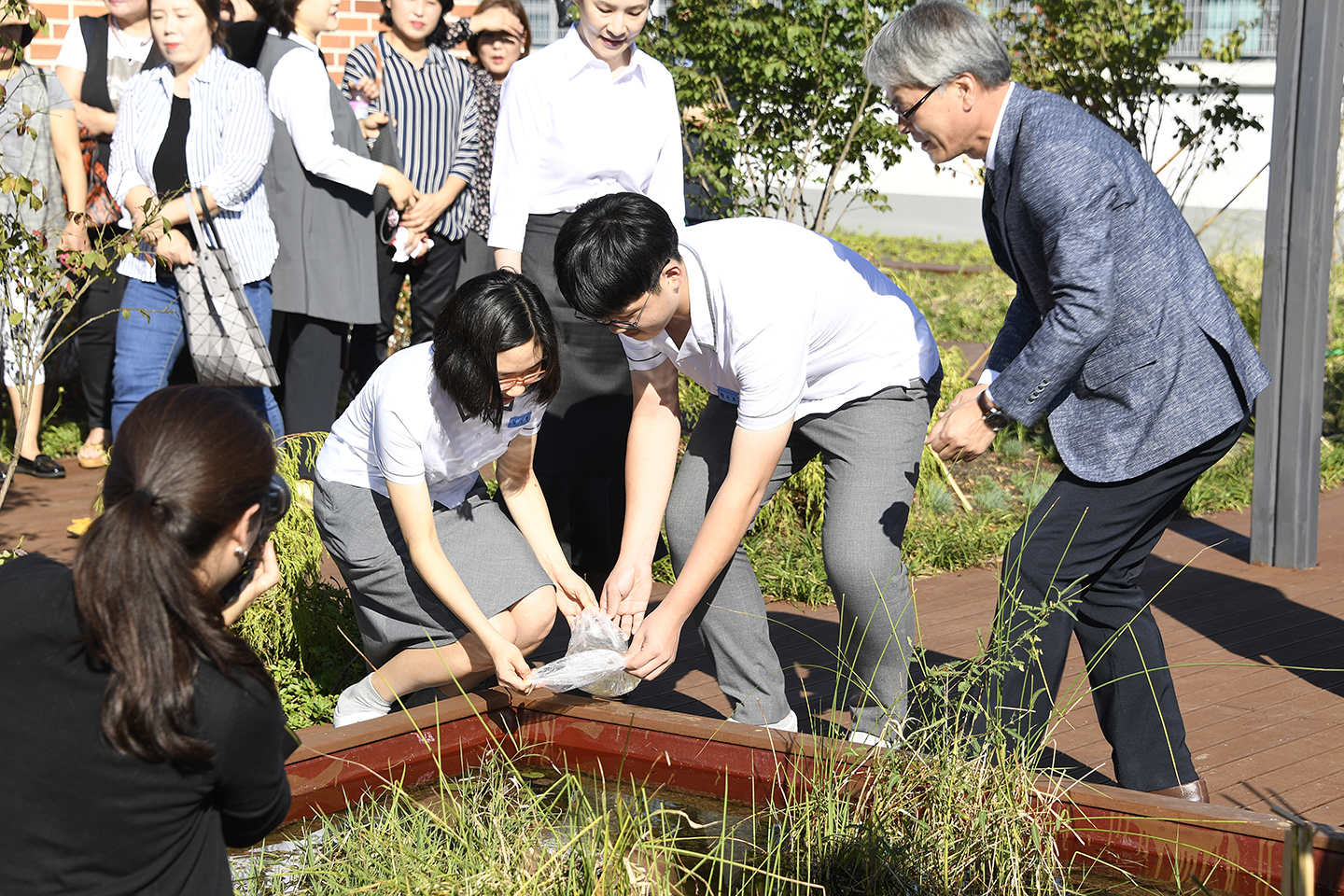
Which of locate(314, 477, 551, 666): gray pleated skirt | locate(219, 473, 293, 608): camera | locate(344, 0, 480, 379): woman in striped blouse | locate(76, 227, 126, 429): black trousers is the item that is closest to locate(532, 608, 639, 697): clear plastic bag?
locate(314, 477, 551, 666): gray pleated skirt

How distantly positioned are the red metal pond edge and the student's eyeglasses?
69 centimetres

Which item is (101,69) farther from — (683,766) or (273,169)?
(683,766)

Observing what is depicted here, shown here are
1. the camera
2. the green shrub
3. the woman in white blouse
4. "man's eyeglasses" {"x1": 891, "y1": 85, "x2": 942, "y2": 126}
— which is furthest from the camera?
the woman in white blouse

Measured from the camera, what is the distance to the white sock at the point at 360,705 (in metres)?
3.16

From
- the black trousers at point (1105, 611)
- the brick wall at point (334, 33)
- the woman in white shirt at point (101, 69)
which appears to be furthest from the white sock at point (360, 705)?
the brick wall at point (334, 33)

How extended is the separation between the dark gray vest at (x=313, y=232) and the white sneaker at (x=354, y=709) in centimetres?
226

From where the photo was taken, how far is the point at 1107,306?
2.50 m

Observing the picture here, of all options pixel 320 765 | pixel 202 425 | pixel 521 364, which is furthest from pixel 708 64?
pixel 202 425

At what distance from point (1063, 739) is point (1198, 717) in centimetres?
44

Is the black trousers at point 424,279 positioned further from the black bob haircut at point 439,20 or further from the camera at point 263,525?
the camera at point 263,525

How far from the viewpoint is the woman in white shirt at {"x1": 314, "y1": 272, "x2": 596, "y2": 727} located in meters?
2.81

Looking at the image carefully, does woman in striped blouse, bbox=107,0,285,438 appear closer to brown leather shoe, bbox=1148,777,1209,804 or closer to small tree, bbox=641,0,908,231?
small tree, bbox=641,0,908,231

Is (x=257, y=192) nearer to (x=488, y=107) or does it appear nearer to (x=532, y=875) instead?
(x=488, y=107)

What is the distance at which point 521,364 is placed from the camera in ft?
9.12
